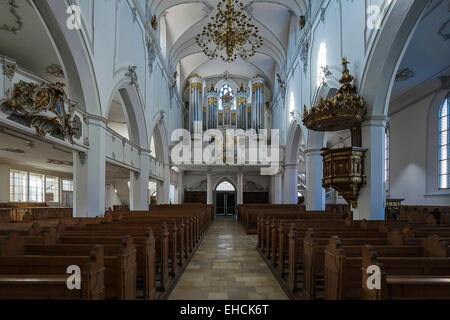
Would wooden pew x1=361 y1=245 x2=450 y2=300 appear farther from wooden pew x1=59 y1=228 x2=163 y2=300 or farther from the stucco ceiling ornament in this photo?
the stucco ceiling ornament

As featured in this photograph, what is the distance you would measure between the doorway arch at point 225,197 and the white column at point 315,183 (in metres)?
11.8

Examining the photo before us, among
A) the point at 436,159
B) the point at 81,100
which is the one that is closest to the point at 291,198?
the point at 436,159

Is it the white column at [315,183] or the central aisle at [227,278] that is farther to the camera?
the white column at [315,183]

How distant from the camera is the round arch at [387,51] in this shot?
620cm

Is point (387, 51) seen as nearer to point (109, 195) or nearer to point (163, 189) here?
point (163, 189)

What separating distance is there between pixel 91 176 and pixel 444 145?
12.7 meters

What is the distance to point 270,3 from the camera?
1473 centimetres

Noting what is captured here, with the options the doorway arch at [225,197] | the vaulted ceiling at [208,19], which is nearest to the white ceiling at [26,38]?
the vaulted ceiling at [208,19]

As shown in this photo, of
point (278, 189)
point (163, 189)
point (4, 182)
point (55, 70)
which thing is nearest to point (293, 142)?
point (278, 189)

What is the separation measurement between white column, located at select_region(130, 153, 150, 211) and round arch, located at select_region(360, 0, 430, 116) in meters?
9.05

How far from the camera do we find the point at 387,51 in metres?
6.89

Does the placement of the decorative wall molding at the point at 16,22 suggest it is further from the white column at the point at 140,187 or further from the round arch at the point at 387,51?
the round arch at the point at 387,51

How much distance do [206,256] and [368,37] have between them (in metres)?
6.41

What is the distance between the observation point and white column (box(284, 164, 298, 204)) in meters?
16.5
